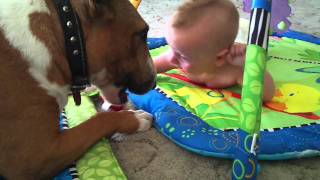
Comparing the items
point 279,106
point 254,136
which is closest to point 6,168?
point 254,136

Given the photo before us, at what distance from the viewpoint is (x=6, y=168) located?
1257 millimetres

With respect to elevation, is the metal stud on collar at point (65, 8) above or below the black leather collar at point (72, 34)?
above

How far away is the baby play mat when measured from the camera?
57.9 inches

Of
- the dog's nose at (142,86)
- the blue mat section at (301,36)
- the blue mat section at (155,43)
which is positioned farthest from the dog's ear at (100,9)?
the blue mat section at (301,36)

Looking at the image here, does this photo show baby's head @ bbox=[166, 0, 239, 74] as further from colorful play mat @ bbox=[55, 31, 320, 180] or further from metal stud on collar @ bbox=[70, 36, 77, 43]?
metal stud on collar @ bbox=[70, 36, 77, 43]

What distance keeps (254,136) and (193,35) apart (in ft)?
2.28

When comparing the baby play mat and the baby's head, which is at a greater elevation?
the baby's head

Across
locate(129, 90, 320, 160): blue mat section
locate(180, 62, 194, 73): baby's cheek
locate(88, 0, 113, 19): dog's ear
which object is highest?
locate(88, 0, 113, 19): dog's ear

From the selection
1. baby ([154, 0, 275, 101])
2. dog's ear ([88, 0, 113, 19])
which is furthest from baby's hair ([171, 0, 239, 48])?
dog's ear ([88, 0, 113, 19])

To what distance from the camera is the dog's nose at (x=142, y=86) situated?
1516mm

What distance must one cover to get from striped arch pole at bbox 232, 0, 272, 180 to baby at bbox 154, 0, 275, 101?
0.57 meters

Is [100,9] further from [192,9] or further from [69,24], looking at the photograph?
[192,9]

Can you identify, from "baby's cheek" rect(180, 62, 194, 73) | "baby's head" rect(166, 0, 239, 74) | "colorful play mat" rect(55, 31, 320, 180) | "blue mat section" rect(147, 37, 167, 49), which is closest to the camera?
"colorful play mat" rect(55, 31, 320, 180)

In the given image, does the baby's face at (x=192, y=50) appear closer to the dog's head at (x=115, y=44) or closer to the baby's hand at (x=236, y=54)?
the baby's hand at (x=236, y=54)
